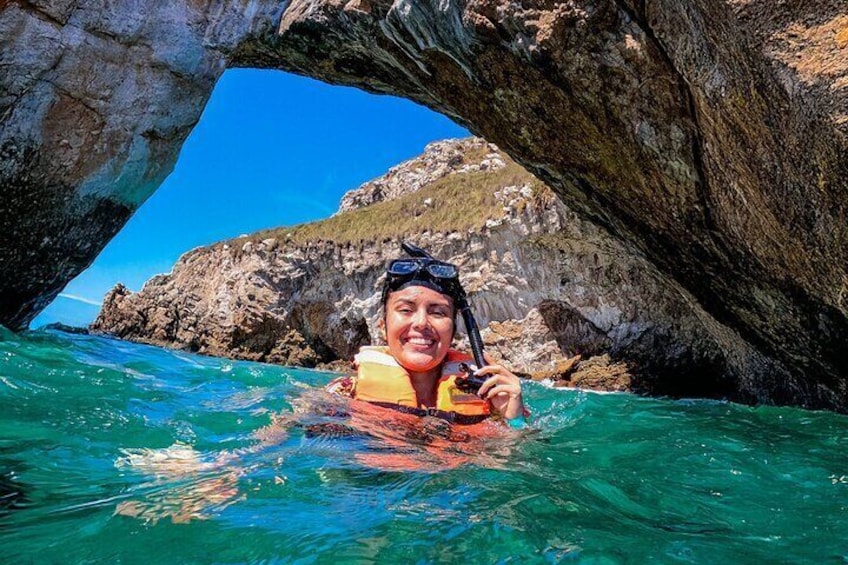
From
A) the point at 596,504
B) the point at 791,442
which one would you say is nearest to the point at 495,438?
the point at 596,504

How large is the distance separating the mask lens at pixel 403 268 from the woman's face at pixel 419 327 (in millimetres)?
185

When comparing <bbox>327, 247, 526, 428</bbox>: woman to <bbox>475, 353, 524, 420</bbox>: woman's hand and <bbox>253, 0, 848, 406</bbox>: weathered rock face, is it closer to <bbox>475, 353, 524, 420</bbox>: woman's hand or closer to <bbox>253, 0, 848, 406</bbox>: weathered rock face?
<bbox>475, 353, 524, 420</bbox>: woman's hand

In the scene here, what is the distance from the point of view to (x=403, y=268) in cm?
565

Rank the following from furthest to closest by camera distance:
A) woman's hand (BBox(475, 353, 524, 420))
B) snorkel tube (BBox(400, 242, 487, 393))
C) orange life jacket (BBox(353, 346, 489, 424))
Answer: orange life jacket (BBox(353, 346, 489, 424)) < snorkel tube (BBox(400, 242, 487, 393)) < woman's hand (BBox(475, 353, 524, 420))

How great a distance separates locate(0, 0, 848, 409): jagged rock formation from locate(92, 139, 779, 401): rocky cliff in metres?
2.74

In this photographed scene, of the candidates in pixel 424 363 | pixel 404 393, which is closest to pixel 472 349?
pixel 424 363

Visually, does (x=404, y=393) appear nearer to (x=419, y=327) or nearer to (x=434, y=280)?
(x=419, y=327)

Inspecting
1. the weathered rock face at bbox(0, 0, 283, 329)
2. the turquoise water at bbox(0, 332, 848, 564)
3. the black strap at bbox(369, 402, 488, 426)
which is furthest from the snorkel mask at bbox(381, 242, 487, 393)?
the weathered rock face at bbox(0, 0, 283, 329)

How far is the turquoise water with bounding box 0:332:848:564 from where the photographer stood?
2.54 meters

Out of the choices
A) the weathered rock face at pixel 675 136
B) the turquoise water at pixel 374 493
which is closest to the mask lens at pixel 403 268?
the turquoise water at pixel 374 493

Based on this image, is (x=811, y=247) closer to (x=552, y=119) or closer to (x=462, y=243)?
(x=552, y=119)

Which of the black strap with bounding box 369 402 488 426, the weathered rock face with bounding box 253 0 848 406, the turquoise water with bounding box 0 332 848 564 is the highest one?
the weathered rock face with bounding box 253 0 848 406

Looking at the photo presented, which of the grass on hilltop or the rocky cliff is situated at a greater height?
the grass on hilltop

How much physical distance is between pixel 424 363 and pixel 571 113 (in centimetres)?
463
